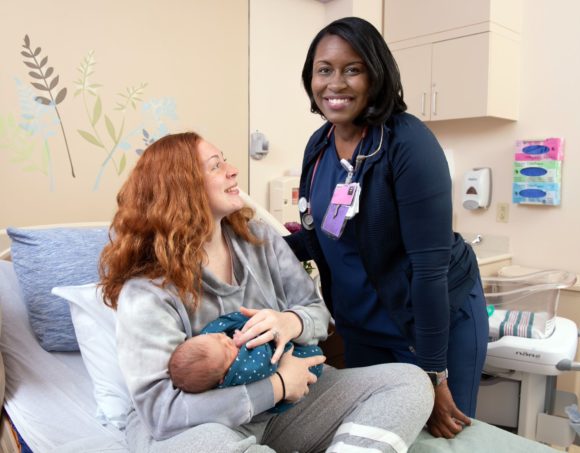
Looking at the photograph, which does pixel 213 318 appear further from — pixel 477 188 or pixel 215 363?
pixel 477 188

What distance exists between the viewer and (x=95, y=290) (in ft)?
4.87

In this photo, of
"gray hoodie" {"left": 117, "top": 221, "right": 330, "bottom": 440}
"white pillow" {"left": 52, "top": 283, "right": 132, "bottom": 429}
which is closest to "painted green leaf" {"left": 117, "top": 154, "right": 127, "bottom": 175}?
"white pillow" {"left": 52, "top": 283, "right": 132, "bottom": 429}

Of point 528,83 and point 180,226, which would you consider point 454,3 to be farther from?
point 180,226

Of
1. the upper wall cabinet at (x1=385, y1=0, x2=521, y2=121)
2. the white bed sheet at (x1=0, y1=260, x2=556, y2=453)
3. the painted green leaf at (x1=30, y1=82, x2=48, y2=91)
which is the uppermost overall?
the upper wall cabinet at (x1=385, y1=0, x2=521, y2=121)

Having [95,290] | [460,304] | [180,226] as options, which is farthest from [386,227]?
[95,290]

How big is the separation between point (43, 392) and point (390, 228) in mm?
1030

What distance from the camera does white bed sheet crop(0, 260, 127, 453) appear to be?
4.14ft

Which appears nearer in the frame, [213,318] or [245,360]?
[245,360]

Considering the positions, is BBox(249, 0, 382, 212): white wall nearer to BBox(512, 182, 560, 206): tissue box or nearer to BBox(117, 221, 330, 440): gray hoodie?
BBox(512, 182, 560, 206): tissue box

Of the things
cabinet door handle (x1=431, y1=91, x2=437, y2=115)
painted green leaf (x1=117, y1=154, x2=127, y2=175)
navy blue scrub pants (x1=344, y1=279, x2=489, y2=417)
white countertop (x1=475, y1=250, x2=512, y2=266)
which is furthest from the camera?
cabinet door handle (x1=431, y1=91, x2=437, y2=115)

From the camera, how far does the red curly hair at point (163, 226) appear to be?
3.96 ft

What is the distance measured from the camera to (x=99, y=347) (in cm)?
144

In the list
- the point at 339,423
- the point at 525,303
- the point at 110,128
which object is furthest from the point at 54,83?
the point at 525,303

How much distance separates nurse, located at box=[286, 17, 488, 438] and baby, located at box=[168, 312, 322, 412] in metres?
0.37
